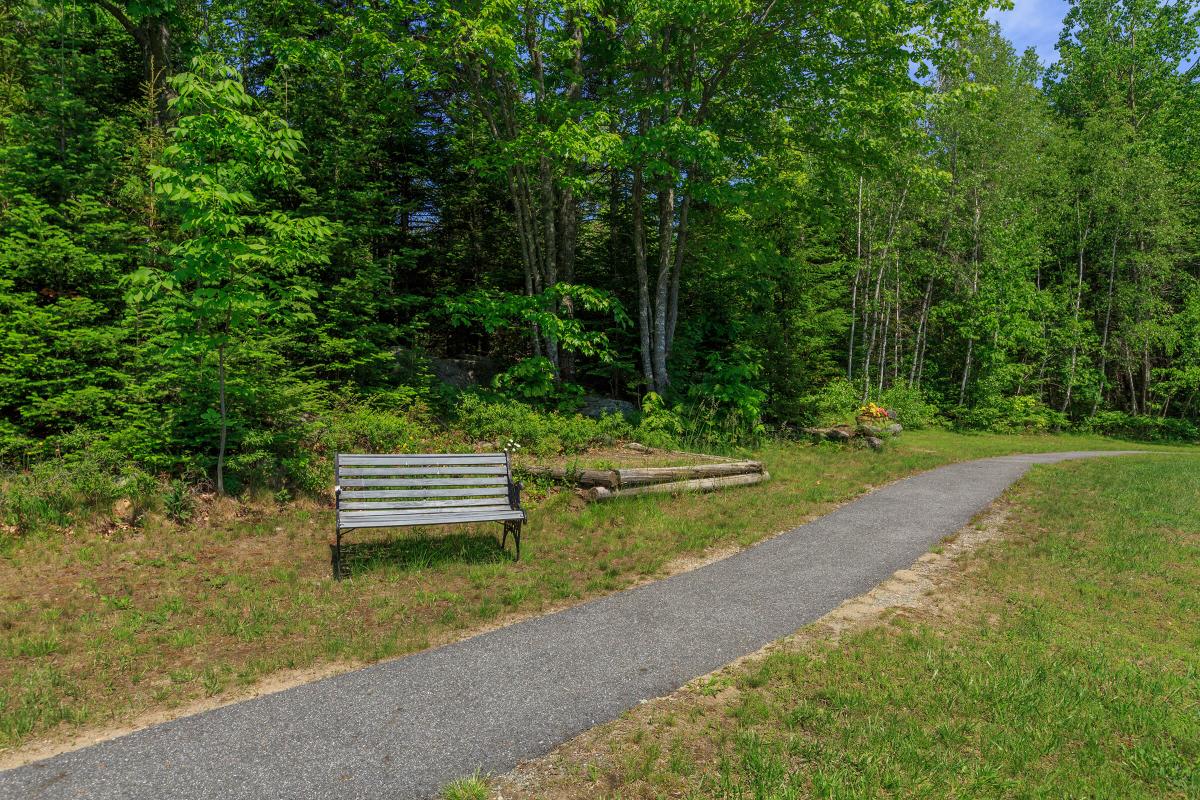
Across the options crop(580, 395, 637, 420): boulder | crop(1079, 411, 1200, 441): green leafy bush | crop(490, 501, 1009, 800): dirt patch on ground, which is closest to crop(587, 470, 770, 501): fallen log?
crop(580, 395, 637, 420): boulder

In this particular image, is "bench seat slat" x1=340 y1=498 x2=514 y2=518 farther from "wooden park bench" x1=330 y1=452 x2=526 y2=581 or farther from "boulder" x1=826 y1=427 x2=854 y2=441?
"boulder" x1=826 y1=427 x2=854 y2=441

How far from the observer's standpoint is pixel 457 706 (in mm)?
3438

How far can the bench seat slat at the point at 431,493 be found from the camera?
596cm

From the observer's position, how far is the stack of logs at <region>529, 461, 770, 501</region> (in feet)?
26.5

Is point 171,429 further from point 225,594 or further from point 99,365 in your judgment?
point 225,594

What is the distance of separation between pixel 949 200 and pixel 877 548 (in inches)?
917

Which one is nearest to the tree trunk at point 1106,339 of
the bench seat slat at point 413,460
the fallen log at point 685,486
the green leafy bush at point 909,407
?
the green leafy bush at point 909,407

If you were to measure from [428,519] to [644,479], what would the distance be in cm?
357

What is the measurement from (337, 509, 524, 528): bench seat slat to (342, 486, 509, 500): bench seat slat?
36 cm

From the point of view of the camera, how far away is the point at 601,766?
2912mm

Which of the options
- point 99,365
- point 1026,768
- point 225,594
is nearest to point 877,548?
point 1026,768

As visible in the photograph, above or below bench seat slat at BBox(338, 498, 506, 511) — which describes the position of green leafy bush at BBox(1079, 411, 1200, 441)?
below

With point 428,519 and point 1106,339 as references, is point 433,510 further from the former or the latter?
point 1106,339

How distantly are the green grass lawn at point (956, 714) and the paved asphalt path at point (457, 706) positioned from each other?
0.36 metres
